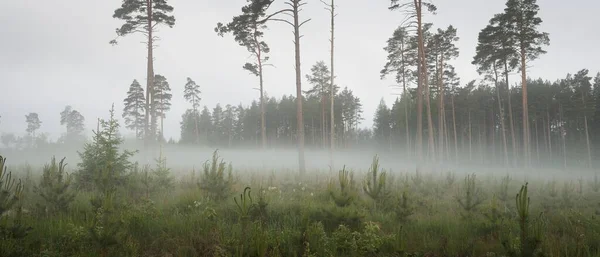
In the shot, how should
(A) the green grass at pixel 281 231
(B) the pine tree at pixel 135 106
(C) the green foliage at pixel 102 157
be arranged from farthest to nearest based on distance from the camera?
(B) the pine tree at pixel 135 106 < (C) the green foliage at pixel 102 157 < (A) the green grass at pixel 281 231

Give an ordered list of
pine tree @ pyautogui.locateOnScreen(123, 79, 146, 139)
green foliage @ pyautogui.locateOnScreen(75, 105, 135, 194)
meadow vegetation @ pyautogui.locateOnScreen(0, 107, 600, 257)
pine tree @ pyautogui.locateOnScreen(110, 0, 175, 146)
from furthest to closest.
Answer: pine tree @ pyautogui.locateOnScreen(123, 79, 146, 139) < pine tree @ pyautogui.locateOnScreen(110, 0, 175, 146) < green foliage @ pyautogui.locateOnScreen(75, 105, 135, 194) < meadow vegetation @ pyautogui.locateOnScreen(0, 107, 600, 257)

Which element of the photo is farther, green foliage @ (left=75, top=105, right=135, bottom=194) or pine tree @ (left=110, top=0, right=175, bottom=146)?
pine tree @ (left=110, top=0, right=175, bottom=146)

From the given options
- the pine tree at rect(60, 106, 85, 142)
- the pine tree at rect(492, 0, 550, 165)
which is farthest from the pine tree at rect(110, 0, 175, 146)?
the pine tree at rect(60, 106, 85, 142)

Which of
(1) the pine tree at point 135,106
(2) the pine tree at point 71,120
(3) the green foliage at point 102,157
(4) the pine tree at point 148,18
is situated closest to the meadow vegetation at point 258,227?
(3) the green foliage at point 102,157

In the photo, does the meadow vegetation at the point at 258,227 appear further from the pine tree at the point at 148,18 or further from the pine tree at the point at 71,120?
the pine tree at the point at 71,120

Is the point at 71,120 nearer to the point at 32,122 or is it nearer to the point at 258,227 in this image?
the point at 32,122

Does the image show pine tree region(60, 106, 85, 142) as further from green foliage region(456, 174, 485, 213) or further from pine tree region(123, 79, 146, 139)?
green foliage region(456, 174, 485, 213)

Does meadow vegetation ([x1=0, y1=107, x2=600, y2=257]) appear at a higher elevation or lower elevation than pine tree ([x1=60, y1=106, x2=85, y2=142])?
lower

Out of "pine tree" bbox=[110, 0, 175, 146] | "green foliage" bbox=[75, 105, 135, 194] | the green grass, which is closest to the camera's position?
the green grass

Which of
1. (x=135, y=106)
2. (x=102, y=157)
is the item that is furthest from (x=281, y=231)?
(x=135, y=106)

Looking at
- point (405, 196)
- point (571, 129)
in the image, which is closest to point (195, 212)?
point (405, 196)

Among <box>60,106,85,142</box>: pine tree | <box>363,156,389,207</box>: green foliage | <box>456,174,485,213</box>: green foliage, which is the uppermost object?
<box>60,106,85,142</box>: pine tree

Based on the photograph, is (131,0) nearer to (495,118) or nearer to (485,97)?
(485,97)

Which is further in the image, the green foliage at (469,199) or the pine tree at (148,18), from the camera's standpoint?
the pine tree at (148,18)
